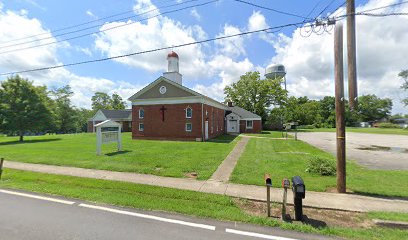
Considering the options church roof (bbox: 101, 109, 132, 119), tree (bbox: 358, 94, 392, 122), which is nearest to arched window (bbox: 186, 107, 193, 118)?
church roof (bbox: 101, 109, 132, 119)

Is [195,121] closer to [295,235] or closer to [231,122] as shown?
[231,122]

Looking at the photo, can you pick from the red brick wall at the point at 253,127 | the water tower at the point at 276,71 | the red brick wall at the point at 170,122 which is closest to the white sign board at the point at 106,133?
the red brick wall at the point at 170,122

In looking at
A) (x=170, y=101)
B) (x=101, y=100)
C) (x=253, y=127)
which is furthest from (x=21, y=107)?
(x=101, y=100)

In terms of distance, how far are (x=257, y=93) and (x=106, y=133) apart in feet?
138

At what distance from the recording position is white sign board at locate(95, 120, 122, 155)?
14.7 m

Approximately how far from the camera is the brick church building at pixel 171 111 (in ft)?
81.8

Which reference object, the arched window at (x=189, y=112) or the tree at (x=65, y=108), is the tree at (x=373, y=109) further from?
the tree at (x=65, y=108)

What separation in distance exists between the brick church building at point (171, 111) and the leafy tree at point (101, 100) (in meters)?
57.3

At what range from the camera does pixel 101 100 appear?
3130 inches

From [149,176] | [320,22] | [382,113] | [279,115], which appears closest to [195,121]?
[149,176]

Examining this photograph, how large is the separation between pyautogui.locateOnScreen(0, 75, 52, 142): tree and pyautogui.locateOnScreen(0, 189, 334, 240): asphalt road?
29.0 m

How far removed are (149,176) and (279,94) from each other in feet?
155

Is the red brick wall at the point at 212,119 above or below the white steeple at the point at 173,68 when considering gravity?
below

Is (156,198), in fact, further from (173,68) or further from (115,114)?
(115,114)
